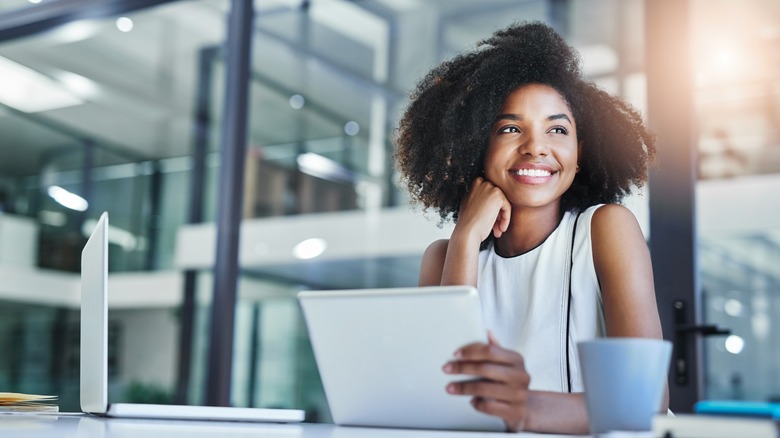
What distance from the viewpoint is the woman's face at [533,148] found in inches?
65.5

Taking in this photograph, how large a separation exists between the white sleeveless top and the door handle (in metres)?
1.03

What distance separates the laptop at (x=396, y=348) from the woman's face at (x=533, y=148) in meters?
0.68

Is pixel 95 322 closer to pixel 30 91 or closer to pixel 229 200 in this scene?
pixel 229 200

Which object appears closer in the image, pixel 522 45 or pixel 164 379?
pixel 522 45

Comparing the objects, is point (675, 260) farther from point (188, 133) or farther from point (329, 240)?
A: point (188, 133)

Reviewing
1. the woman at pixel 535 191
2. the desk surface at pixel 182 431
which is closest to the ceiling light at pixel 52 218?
the woman at pixel 535 191

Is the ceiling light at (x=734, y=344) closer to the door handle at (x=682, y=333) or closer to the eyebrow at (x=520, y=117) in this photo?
the door handle at (x=682, y=333)

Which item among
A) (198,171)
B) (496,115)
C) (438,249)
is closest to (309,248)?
(198,171)

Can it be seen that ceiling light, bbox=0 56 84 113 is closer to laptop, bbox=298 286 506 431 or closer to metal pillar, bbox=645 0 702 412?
metal pillar, bbox=645 0 702 412

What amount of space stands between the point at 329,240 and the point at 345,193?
0.74 feet

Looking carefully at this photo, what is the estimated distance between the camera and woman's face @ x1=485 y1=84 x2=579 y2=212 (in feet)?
5.46

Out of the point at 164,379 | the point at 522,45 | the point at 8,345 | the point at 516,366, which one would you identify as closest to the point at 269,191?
the point at 164,379

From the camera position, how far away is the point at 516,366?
1.04 m

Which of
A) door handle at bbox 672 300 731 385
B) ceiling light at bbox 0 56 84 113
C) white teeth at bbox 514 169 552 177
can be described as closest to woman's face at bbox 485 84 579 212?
white teeth at bbox 514 169 552 177
